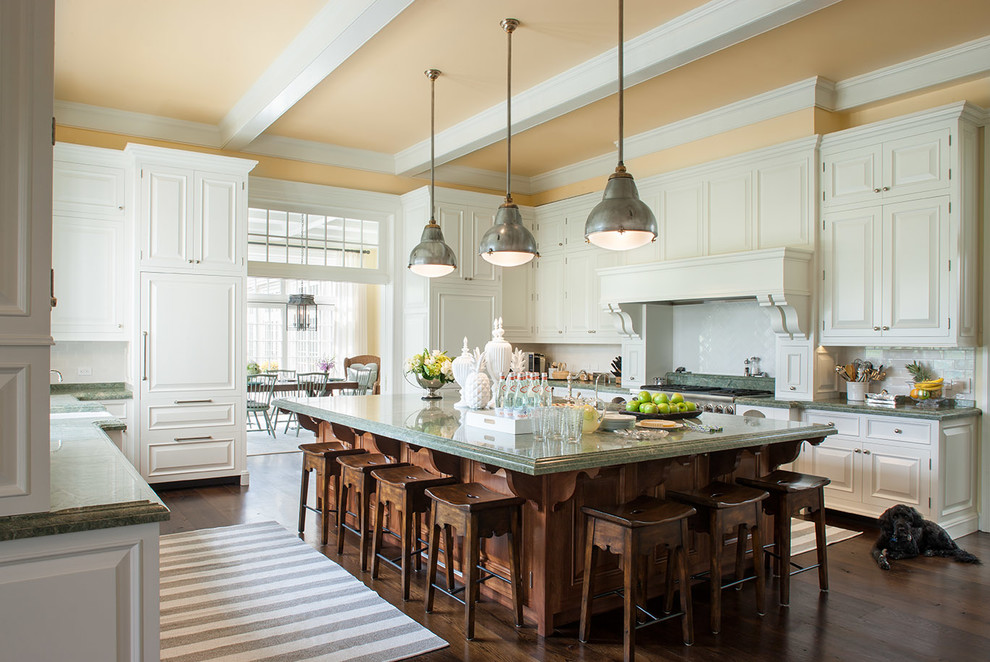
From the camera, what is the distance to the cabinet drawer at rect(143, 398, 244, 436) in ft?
17.6

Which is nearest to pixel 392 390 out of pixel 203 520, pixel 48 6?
pixel 203 520

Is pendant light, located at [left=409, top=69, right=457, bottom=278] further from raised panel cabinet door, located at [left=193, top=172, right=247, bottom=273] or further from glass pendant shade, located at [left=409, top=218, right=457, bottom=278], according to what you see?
raised panel cabinet door, located at [left=193, top=172, right=247, bottom=273]

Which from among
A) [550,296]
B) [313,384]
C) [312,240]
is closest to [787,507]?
[550,296]

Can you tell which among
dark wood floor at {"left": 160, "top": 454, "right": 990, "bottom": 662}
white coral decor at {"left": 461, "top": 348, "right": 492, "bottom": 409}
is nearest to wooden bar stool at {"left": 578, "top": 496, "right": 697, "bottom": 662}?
dark wood floor at {"left": 160, "top": 454, "right": 990, "bottom": 662}

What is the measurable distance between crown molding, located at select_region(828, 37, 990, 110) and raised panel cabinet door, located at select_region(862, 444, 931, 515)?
2378 millimetres

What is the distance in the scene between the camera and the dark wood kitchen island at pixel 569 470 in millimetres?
2697

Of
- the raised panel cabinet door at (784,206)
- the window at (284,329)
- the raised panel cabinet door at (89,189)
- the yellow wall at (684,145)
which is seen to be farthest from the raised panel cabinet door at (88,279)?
the raised panel cabinet door at (784,206)

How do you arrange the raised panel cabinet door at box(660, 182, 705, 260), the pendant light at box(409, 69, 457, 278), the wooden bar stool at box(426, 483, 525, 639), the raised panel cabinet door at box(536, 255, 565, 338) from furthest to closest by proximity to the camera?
the raised panel cabinet door at box(536, 255, 565, 338), the raised panel cabinet door at box(660, 182, 705, 260), the pendant light at box(409, 69, 457, 278), the wooden bar stool at box(426, 483, 525, 639)

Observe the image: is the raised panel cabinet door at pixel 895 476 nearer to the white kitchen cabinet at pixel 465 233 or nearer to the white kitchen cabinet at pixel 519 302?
the white kitchen cabinet at pixel 519 302

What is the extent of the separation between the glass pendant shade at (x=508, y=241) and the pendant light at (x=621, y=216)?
2.55 ft

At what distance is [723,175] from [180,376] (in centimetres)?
457

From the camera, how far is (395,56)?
452 cm

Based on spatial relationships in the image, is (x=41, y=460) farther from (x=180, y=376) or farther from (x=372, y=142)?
(x=372, y=142)

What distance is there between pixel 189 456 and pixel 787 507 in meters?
4.47
